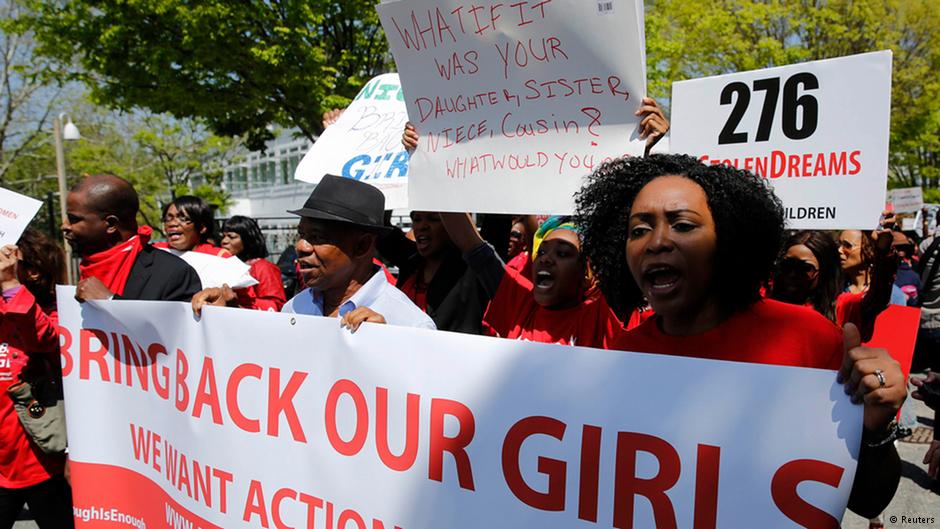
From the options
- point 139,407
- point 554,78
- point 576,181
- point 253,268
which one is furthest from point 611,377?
point 253,268

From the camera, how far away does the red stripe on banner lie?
9.04 ft

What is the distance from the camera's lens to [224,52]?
40.7 ft

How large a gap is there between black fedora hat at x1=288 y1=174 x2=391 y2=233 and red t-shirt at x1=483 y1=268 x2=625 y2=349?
2.58 ft

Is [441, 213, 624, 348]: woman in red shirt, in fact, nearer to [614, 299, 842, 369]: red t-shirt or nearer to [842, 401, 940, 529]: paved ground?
[614, 299, 842, 369]: red t-shirt

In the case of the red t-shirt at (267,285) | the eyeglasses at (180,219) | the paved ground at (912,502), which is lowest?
the paved ground at (912,502)

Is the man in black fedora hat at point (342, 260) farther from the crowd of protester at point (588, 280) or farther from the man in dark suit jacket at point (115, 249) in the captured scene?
the man in dark suit jacket at point (115, 249)

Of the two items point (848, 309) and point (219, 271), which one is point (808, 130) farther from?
point (219, 271)

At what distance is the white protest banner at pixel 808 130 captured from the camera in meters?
2.67

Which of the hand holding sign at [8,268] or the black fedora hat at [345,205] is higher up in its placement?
the black fedora hat at [345,205]

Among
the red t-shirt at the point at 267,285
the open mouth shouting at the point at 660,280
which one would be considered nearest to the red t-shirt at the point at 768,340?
the open mouth shouting at the point at 660,280

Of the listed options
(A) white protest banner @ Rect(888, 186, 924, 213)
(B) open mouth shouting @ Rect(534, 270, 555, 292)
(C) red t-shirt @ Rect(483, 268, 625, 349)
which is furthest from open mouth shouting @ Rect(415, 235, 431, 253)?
(A) white protest banner @ Rect(888, 186, 924, 213)

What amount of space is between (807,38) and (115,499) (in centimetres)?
1975

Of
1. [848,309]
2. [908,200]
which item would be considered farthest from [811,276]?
[908,200]

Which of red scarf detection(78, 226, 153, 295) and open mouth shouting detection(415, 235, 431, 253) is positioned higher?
open mouth shouting detection(415, 235, 431, 253)
